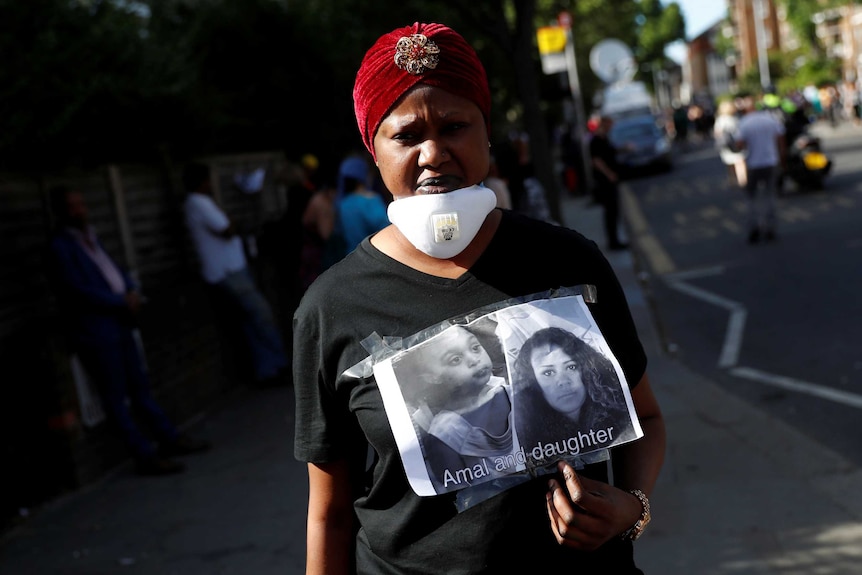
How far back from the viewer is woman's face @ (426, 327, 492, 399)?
1907 mm

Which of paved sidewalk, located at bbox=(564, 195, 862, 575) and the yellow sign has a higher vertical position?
the yellow sign

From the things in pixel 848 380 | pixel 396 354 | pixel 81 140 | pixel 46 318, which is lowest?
pixel 848 380

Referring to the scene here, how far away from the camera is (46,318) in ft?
21.7

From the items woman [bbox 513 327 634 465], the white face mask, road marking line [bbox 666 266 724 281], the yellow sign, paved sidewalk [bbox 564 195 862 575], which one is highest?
the yellow sign

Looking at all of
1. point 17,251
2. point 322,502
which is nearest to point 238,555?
point 17,251

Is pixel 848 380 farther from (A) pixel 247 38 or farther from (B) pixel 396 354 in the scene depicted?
(A) pixel 247 38

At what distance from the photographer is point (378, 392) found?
6.50 feet

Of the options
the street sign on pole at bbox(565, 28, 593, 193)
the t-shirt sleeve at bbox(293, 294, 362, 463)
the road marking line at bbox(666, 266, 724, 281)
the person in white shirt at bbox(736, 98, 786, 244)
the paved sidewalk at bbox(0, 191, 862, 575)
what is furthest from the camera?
the street sign on pole at bbox(565, 28, 593, 193)

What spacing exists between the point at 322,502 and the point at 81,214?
4813 millimetres

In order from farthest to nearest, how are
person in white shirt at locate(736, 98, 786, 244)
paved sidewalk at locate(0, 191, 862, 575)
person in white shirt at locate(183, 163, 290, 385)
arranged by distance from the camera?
person in white shirt at locate(736, 98, 786, 244)
person in white shirt at locate(183, 163, 290, 385)
paved sidewalk at locate(0, 191, 862, 575)

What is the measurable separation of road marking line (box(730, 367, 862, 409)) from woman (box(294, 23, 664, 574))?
5404 millimetres

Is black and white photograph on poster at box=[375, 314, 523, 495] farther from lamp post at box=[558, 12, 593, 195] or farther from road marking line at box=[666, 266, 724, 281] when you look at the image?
lamp post at box=[558, 12, 593, 195]

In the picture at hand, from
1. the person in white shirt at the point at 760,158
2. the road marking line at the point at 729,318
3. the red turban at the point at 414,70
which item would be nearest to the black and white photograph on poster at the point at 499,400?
the red turban at the point at 414,70

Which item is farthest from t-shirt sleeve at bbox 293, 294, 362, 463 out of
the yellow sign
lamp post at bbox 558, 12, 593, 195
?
lamp post at bbox 558, 12, 593, 195
